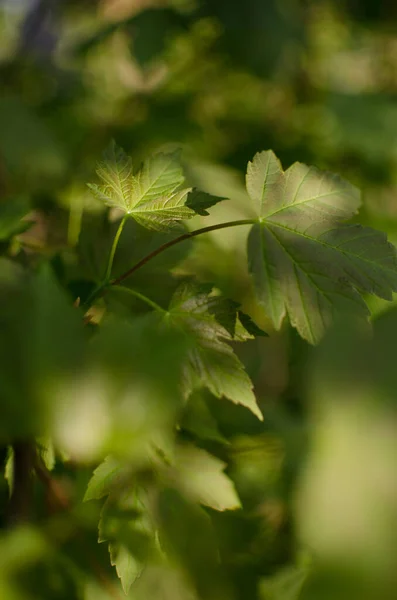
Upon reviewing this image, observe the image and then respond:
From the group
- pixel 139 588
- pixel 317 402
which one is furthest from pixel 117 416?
pixel 139 588

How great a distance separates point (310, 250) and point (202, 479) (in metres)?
0.26

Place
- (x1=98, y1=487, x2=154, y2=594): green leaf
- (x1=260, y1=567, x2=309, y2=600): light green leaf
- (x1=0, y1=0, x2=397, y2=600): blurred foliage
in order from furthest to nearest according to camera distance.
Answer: (x1=260, y1=567, x2=309, y2=600): light green leaf, (x1=98, y1=487, x2=154, y2=594): green leaf, (x1=0, y1=0, x2=397, y2=600): blurred foliage

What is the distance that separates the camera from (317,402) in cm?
36

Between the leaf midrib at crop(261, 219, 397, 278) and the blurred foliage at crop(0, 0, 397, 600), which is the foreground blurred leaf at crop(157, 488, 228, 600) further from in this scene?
the leaf midrib at crop(261, 219, 397, 278)

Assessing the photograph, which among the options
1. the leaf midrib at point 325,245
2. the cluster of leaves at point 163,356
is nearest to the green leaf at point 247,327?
the cluster of leaves at point 163,356

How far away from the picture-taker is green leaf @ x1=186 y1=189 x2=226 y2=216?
55cm

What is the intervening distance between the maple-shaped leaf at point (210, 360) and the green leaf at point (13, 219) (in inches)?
9.3

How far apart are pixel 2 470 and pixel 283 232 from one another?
370 mm

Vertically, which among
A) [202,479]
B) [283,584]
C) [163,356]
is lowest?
[283,584]

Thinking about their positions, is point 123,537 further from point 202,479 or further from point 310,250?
point 310,250

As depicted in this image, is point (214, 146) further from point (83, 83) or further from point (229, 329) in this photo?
point (229, 329)

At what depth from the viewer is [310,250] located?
0.56 meters

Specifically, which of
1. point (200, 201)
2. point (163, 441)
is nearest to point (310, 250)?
point (200, 201)

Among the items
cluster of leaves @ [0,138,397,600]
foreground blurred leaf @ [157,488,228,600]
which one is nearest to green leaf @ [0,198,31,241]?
cluster of leaves @ [0,138,397,600]
